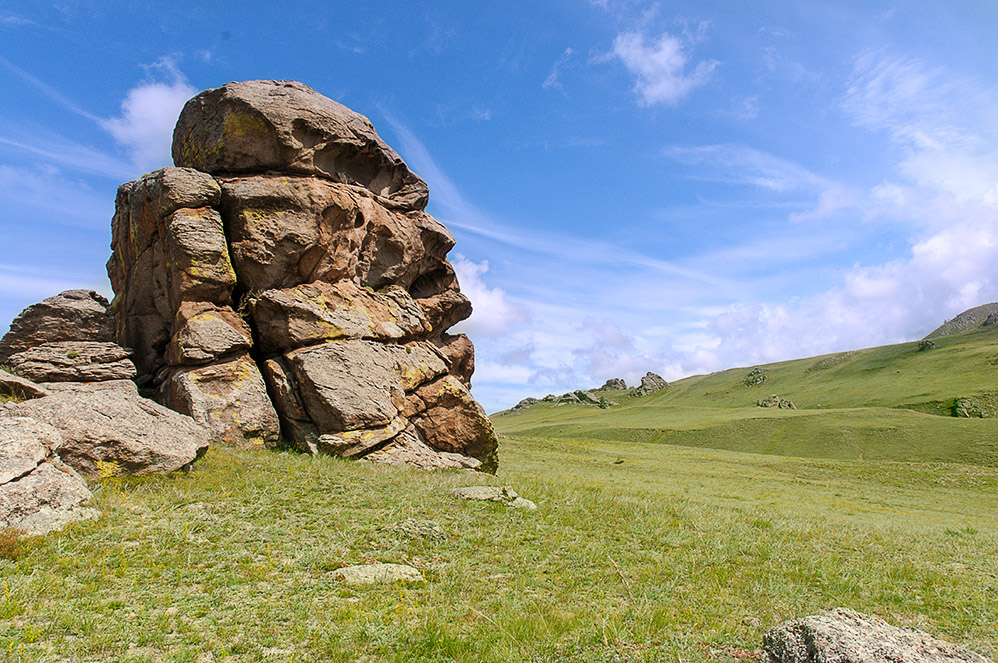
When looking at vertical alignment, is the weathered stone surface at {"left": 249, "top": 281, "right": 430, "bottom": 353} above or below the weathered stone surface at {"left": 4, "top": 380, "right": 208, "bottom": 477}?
above

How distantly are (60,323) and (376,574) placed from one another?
23191 millimetres

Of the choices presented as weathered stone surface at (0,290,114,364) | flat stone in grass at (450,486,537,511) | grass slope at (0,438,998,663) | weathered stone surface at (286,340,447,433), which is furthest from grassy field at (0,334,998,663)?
weathered stone surface at (0,290,114,364)

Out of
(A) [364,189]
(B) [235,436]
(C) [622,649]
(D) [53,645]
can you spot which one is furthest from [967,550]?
(A) [364,189]

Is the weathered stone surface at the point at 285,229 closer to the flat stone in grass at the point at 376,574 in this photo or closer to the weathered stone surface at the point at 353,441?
the weathered stone surface at the point at 353,441

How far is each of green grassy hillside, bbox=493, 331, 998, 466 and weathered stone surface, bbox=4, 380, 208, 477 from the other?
3137 inches

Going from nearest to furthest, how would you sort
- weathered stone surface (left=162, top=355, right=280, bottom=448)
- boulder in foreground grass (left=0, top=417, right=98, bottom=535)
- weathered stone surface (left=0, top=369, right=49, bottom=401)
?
1. boulder in foreground grass (left=0, top=417, right=98, bottom=535)
2. weathered stone surface (left=0, top=369, right=49, bottom=401)
3. weathered stone surface (left=162, top=355, right=280, bottom=448)

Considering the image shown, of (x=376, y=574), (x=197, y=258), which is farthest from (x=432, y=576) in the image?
(x=197, y=258)

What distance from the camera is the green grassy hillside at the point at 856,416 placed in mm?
72812

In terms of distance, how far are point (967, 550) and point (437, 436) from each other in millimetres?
23519

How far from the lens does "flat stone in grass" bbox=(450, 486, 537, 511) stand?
18964mm

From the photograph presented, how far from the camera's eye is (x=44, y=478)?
13.0 metres

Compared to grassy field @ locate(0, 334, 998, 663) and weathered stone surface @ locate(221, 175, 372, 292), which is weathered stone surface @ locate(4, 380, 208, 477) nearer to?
grassy field @ locate(0, 334, 998, 663)

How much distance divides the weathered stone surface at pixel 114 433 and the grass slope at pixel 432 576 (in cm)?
73

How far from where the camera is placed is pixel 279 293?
27.6 metres
